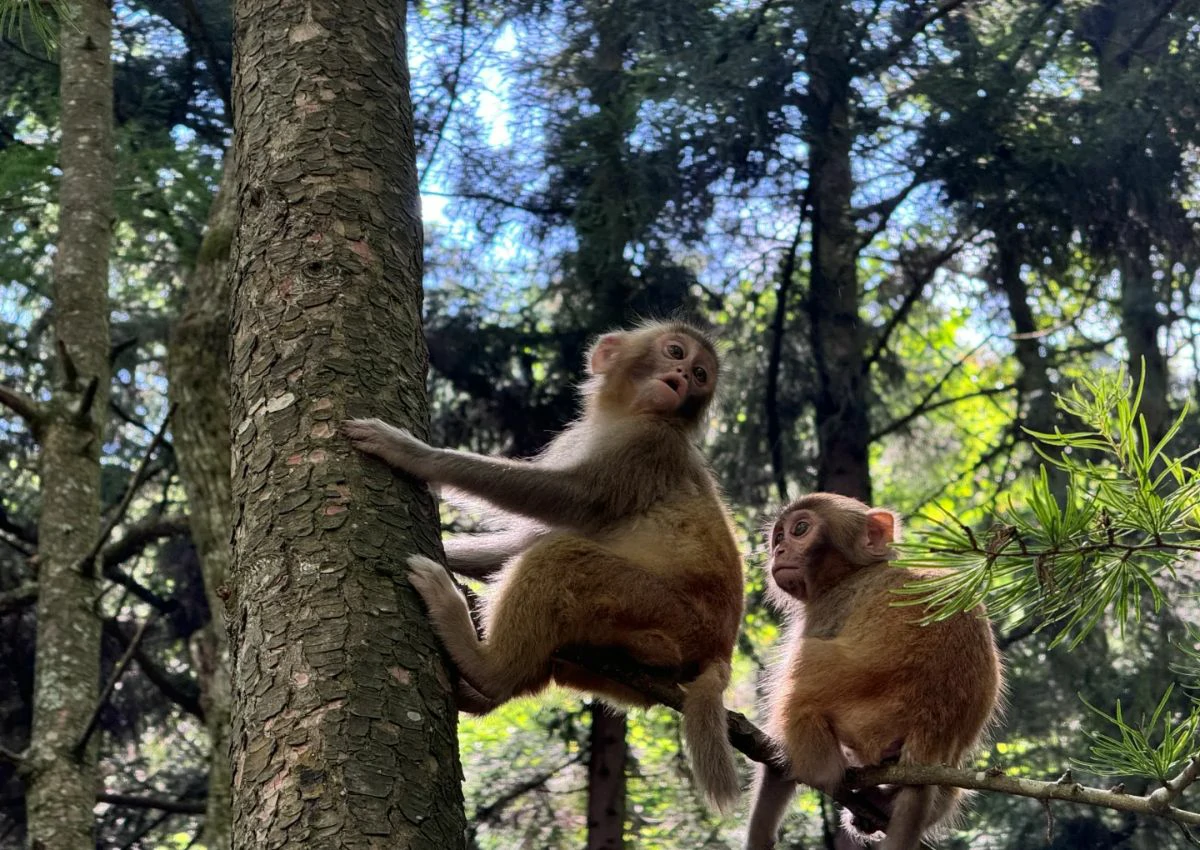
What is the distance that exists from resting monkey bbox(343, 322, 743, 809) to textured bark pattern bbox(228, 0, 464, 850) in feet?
0.47

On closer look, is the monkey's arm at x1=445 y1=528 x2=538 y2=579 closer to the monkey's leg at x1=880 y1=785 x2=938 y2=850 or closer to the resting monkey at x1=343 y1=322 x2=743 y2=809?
the resting monkey at x1=343 y1=322 x2=743 y2=809

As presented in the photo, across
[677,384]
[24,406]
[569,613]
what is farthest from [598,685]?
[24,406]

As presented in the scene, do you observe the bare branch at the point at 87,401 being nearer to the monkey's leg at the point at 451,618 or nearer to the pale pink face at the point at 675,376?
the pale pink face at the point at 675,376

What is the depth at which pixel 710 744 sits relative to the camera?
3844mm

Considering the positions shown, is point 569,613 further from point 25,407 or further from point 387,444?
point 25,407

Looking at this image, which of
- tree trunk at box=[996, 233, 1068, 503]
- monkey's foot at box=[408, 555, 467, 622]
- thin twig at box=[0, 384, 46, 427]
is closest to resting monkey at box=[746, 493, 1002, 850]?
monkey's foot at box=[408, 555, 467, 622]

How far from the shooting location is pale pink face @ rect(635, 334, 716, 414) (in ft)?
17.1

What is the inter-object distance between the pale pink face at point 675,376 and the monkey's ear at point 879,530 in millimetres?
904

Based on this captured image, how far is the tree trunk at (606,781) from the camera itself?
8.36 metres

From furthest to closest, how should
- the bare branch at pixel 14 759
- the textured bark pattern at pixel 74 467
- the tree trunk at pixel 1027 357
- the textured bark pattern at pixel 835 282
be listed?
1. the tree trunk at pixel 1027 357
2. the textured bark pattern at pixel 835 282
3. the textured bark pattern at pixel 74 467
4. the bare branch at pixel 14 759

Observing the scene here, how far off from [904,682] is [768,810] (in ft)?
2.13

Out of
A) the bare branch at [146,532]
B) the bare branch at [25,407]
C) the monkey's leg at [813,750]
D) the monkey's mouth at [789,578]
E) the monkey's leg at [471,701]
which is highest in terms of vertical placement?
the bare branch at [25,407]

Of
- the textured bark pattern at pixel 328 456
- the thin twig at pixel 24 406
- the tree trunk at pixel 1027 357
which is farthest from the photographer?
the tree trunk at pixel 1027 357

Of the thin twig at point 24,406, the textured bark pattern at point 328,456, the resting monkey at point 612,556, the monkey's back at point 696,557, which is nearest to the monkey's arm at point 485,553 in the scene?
the resting monkey at point 612,556
